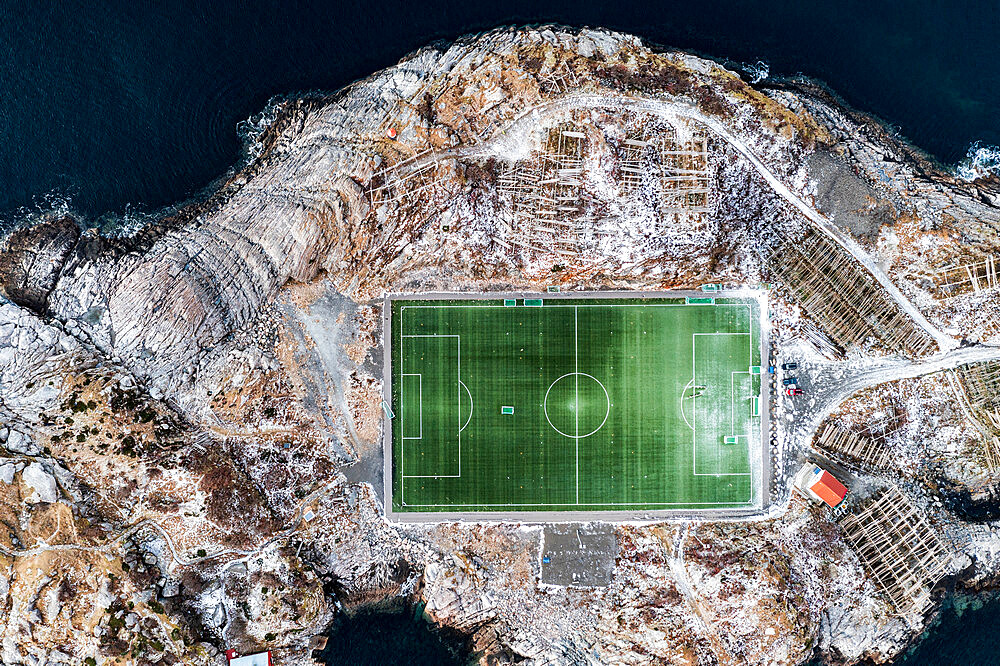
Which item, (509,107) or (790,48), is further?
(790,48)

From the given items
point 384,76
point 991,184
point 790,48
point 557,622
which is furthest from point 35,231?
point 991,184

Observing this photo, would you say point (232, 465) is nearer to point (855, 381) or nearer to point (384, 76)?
point (384, 76)

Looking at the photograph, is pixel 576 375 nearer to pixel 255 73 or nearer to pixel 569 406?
pixel 569 406

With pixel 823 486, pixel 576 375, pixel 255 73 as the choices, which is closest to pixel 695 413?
pixel 576 375

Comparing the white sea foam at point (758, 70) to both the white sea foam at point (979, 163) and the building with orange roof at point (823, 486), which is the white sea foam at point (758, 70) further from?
the building with orange roof at point (823, 486)

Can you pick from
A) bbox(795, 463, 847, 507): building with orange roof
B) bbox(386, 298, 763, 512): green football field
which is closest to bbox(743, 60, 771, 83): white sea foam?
bbox(386, 298, 763, 512): green football field

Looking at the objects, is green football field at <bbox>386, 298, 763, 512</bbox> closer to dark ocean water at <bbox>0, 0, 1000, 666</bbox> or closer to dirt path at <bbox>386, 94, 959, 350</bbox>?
dirt path at <bbox>386, 94, 959, 350</bbox>
